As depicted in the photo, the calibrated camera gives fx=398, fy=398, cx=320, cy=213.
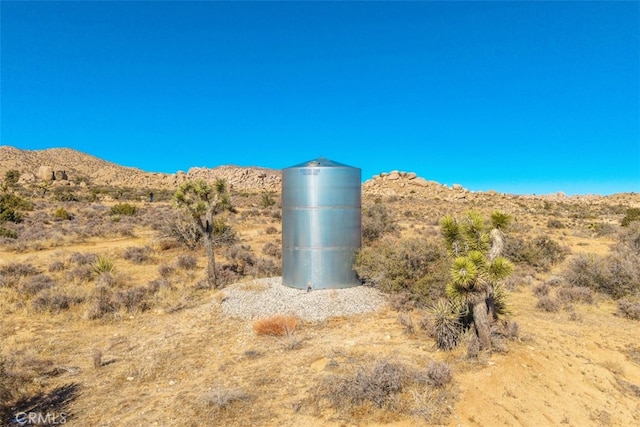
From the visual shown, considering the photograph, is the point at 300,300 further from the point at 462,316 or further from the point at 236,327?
the point at 462,316

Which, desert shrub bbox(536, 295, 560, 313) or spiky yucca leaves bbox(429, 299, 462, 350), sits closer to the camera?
spiky yucca leaves bbox(429, 299, 462, 350)

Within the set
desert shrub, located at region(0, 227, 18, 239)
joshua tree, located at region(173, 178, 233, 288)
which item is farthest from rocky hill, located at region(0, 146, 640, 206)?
joshua tree, located at region(173, 178, 233, 288)

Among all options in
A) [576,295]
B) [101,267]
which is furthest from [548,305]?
[101,267]

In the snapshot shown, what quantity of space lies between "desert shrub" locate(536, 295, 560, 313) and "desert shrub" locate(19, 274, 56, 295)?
13650 millimetres

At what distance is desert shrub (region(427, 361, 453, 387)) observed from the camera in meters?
5.55

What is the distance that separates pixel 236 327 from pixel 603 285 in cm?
1029

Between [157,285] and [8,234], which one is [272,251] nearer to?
[157,285]

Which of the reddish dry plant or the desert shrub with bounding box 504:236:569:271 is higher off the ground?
the desert shrub with bounding box 504:236:569:271

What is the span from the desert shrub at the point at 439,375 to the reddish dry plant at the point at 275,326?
3228mm

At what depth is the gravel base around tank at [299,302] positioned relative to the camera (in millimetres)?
9539

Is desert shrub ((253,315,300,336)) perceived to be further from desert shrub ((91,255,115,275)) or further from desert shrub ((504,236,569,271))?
desert shrub ((504,236,569,271))

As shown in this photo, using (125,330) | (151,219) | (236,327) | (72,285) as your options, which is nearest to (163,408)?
(236,327)

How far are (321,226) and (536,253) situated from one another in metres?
9.64

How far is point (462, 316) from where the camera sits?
7199 millimetres
